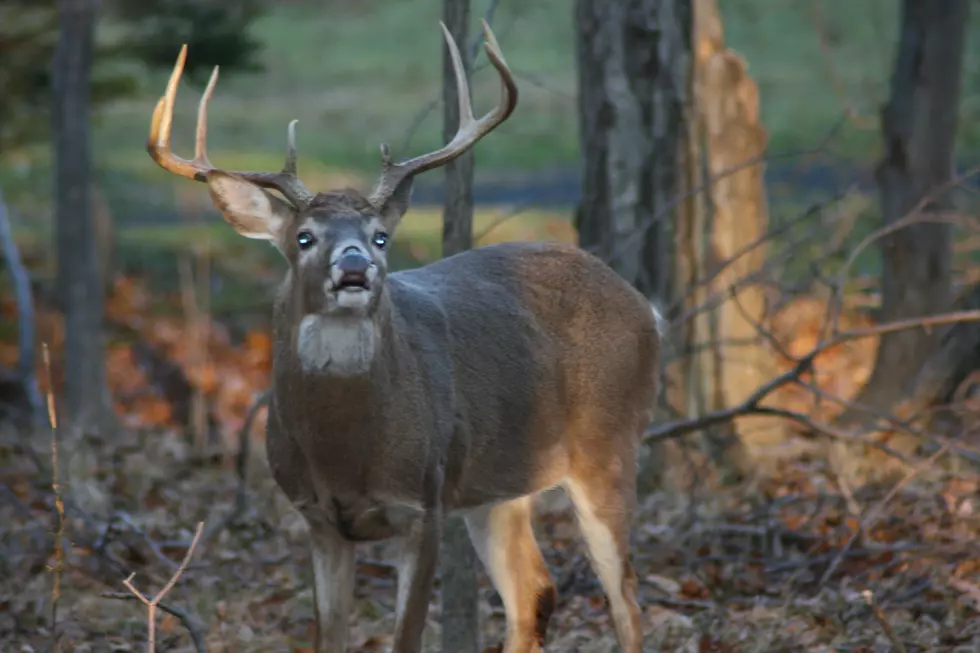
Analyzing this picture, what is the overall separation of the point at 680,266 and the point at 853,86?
1638cm

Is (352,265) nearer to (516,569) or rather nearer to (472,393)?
(472,393)

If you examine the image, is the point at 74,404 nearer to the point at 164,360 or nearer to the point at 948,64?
the point at 164,360

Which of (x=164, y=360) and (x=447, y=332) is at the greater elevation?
(x=447, y=332)

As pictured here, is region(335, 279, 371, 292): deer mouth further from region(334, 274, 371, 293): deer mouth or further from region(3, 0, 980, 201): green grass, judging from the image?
region(3, 0, 980, 201): green grass

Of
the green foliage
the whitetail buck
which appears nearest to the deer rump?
the whitetail buck

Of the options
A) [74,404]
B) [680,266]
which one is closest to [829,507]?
[680,266]

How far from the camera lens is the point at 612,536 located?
7.05 m

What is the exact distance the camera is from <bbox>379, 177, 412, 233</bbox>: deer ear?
613cm

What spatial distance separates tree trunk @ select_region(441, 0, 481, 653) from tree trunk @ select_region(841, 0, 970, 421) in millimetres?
3981

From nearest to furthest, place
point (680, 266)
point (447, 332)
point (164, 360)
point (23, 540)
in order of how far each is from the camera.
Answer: point (447, 332) → point (23, 540) → point (680, 266) → point (164, 360)

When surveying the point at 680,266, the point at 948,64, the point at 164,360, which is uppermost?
the point at 948,64

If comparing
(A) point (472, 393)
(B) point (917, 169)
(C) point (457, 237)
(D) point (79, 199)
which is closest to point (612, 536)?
(A) point (472, 393)

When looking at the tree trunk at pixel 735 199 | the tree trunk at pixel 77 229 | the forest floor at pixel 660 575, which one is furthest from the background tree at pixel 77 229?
the tree trunk at pixel 735 199

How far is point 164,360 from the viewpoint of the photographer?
15.2m
